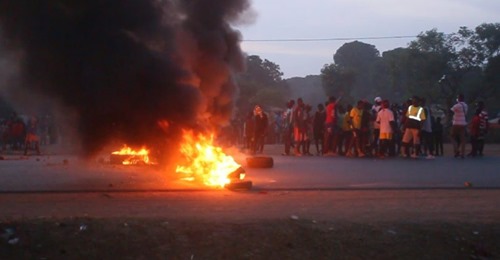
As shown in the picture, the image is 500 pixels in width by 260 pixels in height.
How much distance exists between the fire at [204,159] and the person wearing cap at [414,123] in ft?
28.5

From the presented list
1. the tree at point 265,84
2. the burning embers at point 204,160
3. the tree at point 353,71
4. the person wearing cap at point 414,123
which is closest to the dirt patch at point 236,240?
the burning embers at point 204,160

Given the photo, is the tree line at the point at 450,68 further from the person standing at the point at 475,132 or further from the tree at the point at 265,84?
the person standing at the point at 475,132

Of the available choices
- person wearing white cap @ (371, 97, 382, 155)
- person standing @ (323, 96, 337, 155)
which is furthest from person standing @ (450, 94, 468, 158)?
person standing @ (323, 96, 337, 155)

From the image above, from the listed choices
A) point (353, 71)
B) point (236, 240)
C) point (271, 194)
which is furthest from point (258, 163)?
point (353, 71)

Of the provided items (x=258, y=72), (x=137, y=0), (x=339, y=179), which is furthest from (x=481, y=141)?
(x=258, y=72)

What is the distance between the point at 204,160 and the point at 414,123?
928cm

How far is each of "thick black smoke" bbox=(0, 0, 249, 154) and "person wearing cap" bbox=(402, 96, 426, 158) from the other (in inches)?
359

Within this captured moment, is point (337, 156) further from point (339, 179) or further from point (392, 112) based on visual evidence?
point (339, 179)

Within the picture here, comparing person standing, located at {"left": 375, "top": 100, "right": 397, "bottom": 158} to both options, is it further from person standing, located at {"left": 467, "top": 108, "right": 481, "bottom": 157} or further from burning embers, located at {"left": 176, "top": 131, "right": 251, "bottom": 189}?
burning embers, located at {"left": 176, "top": 131, "right": 251, "bottom": 189}

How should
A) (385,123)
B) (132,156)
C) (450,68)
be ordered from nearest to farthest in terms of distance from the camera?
(132,156) < (385,123) < (450,68)

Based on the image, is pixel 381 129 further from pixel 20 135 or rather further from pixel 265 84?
pixel 265 84

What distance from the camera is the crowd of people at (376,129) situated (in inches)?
936

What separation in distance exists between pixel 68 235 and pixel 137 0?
693cm

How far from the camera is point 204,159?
16.0 meters
